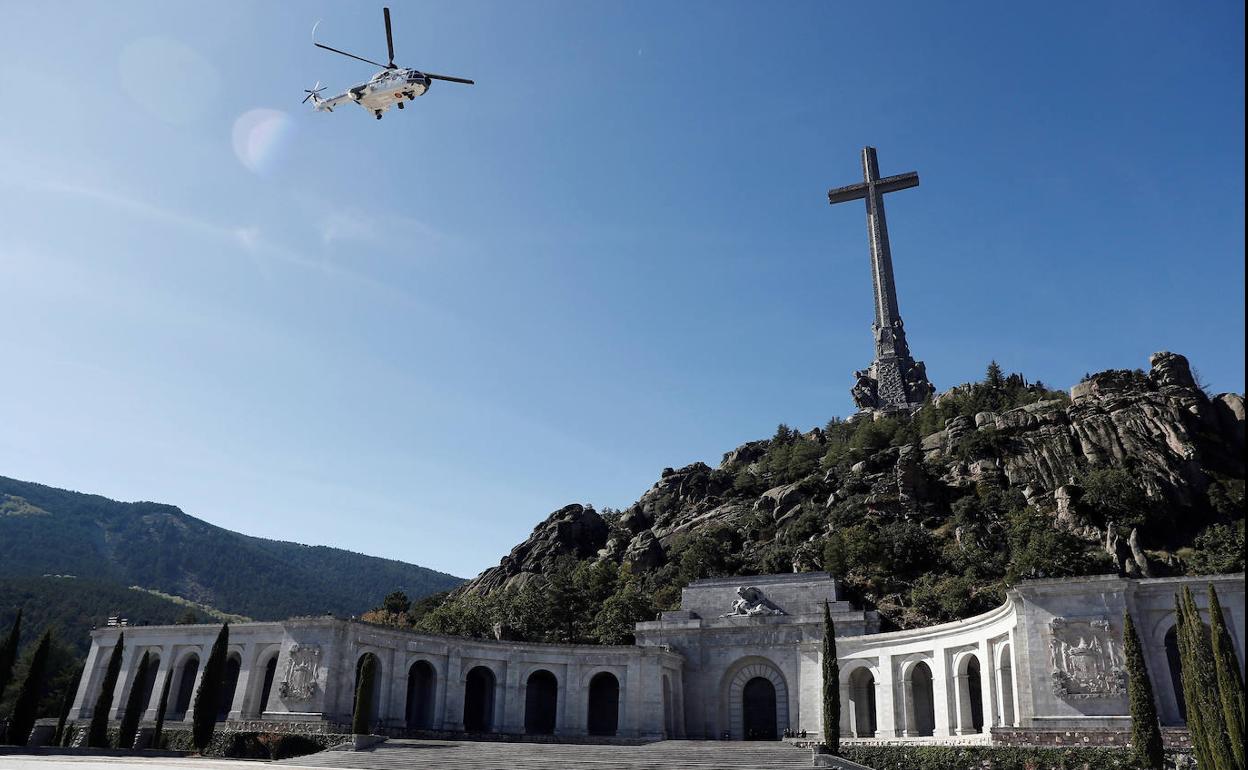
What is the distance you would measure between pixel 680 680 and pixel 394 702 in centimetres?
1712

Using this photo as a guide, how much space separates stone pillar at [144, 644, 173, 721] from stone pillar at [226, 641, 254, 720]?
4942 mm

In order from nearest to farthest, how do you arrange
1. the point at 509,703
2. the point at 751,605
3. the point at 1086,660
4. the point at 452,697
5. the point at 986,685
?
the point at 1086,660
the point at 986,685
the point at 452,697
the point at 509,703
the point at 751,605

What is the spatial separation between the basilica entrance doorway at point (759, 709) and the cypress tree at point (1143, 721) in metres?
25.8

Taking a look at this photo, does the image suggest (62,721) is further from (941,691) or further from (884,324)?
(884,324)

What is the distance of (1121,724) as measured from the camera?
30.4 m

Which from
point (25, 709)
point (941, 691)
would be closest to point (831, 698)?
point (941, 691)

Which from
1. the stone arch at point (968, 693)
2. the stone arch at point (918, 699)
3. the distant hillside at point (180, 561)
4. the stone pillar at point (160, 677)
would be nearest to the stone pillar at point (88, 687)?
the stone pillar at point (160, 677)

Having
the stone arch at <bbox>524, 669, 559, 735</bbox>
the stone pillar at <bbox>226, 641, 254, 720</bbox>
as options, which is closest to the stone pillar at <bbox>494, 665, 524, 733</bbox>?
the stone arch at <bbox>524, 669, 559, 735</bbox>

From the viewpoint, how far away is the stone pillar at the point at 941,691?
40656 millimetres

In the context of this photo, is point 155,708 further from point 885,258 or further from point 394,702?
point 885,258

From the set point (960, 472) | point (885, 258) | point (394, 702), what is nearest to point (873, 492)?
point (960, 472)

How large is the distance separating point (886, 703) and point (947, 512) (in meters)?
35.9

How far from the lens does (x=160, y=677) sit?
48.3 m

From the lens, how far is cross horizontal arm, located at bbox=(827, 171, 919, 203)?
11062 centimetres
